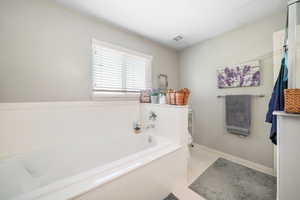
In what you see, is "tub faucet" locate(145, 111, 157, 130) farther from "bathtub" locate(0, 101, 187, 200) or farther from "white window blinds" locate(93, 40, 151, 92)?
"white window blinds" locate(93, 40, 151, 92)

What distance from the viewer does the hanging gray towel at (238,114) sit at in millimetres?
1852

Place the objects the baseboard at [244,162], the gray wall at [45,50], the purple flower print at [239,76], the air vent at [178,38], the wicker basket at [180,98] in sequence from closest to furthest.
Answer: the gray wall at [45,50], the wicker basket at [180,98], the baseboard at [244,162], the purple flower print at [239,76], the air vent at [178,38]

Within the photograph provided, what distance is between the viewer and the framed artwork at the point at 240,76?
1.78 meters

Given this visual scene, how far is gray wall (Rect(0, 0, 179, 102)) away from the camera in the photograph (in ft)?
4.04

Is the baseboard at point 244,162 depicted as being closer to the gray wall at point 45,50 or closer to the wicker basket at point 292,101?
the wicker basket at point 292,101

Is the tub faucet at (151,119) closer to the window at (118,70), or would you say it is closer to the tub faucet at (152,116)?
the tub faucet at (152,116)

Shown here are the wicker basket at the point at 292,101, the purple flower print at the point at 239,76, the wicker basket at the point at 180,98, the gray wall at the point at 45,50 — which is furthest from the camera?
the purple flower print at the point at 239,76

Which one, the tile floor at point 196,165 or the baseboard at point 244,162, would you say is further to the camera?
the baseboard at point 244,162

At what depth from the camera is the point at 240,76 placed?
1934 millimetres

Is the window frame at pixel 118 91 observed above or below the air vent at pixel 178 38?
below

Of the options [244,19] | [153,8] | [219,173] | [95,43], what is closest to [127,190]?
[219,173]

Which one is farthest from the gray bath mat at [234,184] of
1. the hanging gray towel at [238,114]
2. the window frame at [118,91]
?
the window frame at [118,91]

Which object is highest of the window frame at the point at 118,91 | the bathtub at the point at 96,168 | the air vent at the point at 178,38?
the air vent at the point at 178,38

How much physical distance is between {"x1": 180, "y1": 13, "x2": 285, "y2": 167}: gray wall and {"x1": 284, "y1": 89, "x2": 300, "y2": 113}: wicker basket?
1.18 metres
